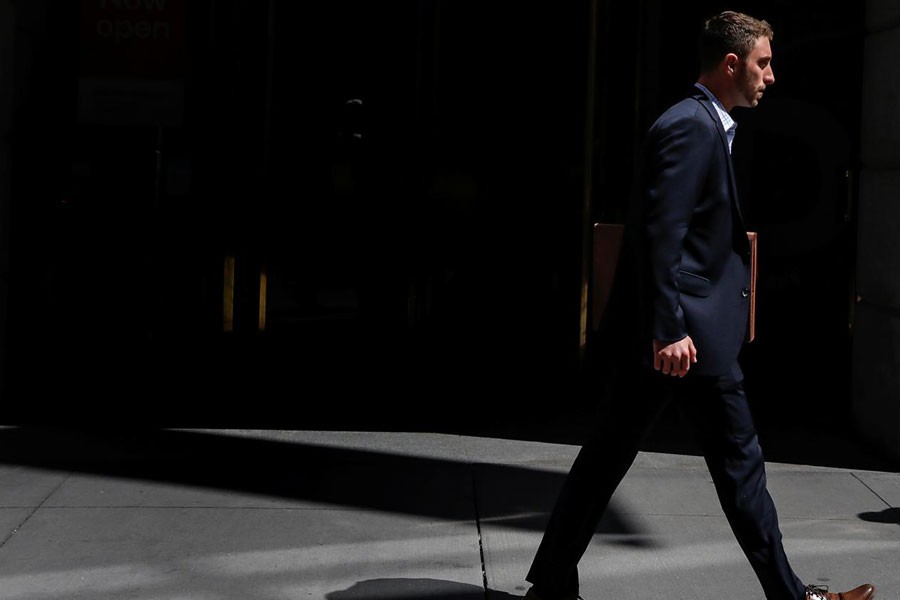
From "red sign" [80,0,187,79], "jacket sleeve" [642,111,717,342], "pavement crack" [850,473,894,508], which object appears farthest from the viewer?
"red sign" [80,0,187,79]

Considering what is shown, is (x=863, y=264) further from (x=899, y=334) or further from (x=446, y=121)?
(x=446, y=121)

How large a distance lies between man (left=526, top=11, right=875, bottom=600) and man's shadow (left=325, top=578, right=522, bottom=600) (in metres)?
0.55

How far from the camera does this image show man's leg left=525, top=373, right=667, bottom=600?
388 centimetres

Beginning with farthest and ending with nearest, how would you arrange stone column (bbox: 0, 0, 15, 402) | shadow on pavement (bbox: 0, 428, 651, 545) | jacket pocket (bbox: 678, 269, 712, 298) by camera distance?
stone column (bbox: 0, 0, 15, 402) < shadow on pavement (bbox: 0, 428, 651, 545) < jacket pocket (bbox: 678, 269, 712, 298)

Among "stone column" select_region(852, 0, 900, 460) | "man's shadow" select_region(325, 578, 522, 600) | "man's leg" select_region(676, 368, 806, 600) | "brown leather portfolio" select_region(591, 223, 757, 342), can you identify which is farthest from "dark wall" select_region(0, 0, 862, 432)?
"man's leg" select_region(676, 368, 806, 600)

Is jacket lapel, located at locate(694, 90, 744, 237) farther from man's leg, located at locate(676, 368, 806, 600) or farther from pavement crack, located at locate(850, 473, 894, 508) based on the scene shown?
pavement crack, located at locate(850, 473, 894, 508)

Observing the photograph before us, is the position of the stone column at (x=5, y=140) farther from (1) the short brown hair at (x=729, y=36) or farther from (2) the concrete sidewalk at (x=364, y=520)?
(1) the short brown hair at (x=729, y=36)

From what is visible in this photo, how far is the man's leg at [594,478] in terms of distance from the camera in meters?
3.88

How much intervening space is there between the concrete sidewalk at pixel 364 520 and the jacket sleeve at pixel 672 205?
1.16m

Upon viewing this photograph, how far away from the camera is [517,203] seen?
9.05 m

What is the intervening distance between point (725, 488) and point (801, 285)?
484 cm

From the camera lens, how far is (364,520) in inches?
204

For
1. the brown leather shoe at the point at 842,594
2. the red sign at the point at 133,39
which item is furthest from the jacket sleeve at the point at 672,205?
the red sign at the point at 133,39

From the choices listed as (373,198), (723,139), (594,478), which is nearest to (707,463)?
(594,478)
